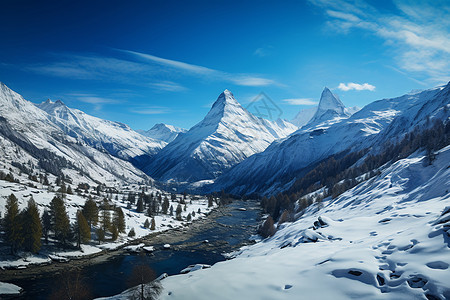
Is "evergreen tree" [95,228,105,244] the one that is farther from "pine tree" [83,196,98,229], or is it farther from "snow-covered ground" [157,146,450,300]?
"snow-covered ground" [157,146,450,300]

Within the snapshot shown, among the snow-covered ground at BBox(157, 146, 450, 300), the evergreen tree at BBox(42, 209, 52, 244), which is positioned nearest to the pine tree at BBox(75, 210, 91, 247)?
the evergreen tree at BBox(42, 209, 52, 244)

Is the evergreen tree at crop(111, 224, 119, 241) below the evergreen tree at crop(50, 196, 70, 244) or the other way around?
below

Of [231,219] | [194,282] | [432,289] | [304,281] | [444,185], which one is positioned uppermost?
[444,185]

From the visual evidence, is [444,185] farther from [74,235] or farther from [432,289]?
[74,235]

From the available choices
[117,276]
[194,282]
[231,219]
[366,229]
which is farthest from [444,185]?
[231,219]

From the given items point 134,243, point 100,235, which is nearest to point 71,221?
point 100,235

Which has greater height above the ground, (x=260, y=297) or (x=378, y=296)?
(x=378, y=296)
